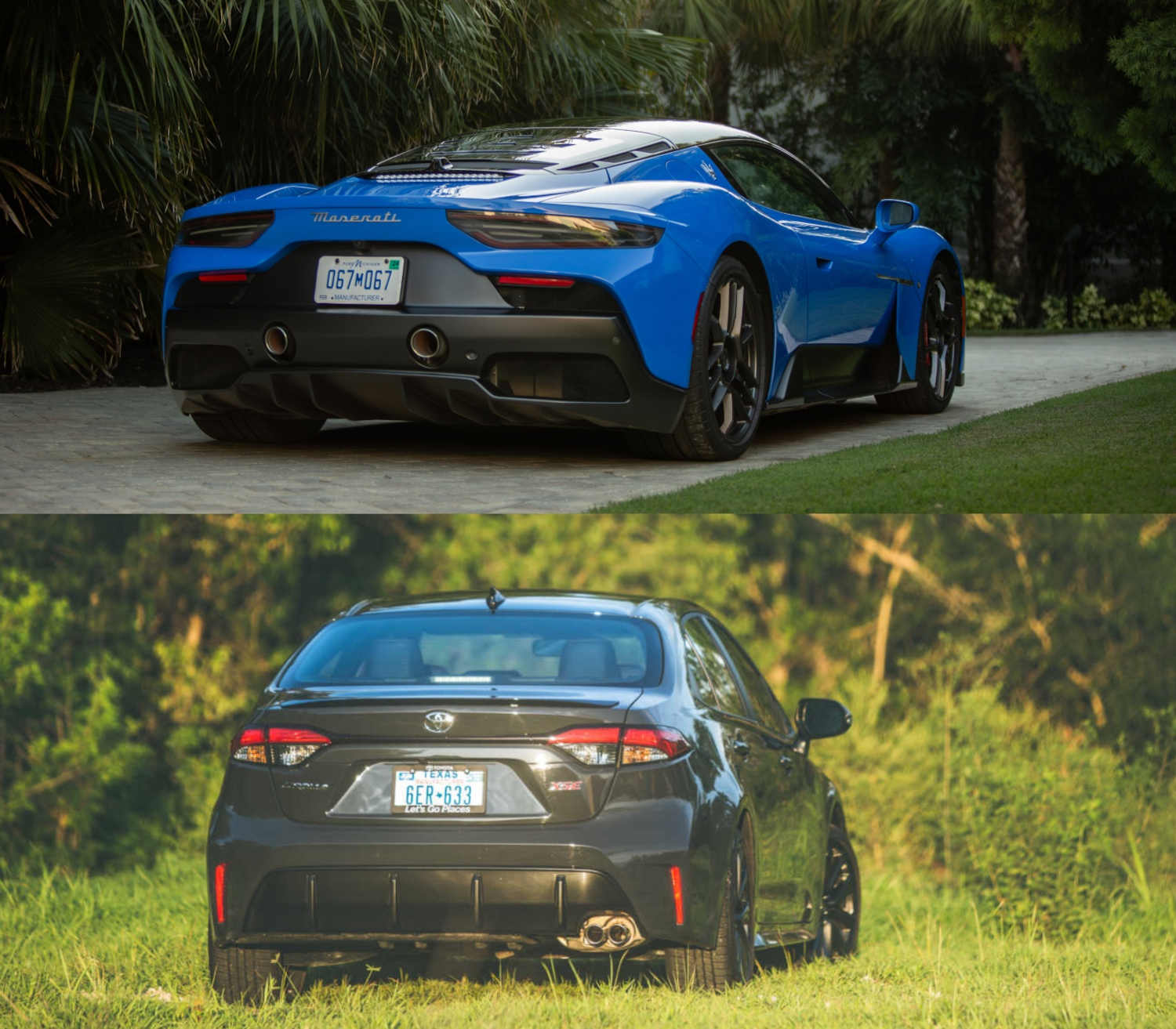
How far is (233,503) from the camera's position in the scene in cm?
555

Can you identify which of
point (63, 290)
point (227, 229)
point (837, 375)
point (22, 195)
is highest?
point (22, 195)

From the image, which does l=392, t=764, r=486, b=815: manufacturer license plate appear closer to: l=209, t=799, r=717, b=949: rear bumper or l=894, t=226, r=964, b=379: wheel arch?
l=209, t=799, r=717, b=949: rear bumper

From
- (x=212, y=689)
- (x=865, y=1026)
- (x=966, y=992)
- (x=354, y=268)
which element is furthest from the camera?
(x=212, y=689)

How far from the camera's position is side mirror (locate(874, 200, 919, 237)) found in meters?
7.92

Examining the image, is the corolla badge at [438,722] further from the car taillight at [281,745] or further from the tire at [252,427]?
the tire at [252,427]

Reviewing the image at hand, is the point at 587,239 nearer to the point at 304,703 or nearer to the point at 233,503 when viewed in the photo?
the point at 233,503

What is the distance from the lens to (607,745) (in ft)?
11.7

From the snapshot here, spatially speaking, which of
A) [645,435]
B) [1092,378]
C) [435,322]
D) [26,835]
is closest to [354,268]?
[435,322]

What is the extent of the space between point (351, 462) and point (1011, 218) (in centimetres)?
1725

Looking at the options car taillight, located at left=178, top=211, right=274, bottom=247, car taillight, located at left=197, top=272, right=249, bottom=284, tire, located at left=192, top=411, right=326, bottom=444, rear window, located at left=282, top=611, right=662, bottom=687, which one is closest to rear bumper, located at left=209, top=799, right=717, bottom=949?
rear window, located at left=282, top=611, right=662, bottom=687

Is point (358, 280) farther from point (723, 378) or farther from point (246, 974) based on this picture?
point (246, 974)

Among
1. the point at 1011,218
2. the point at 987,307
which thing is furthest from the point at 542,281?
the point at 1011,218

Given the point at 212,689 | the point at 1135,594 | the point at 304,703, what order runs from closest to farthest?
the point at 304,703 → the point at 212,689 → the point at 1135,594

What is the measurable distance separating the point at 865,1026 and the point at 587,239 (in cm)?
283
